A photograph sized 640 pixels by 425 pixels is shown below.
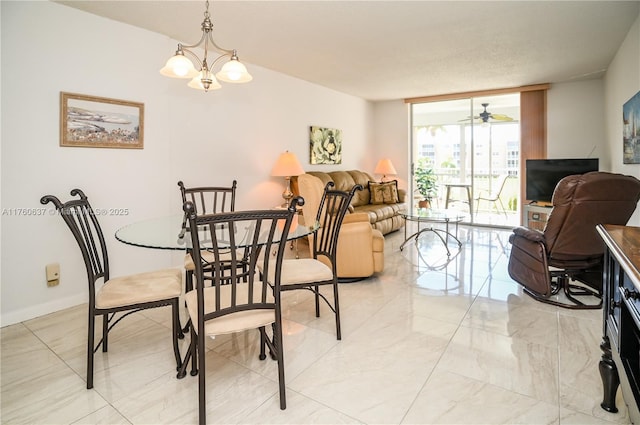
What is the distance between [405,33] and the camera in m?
3.42

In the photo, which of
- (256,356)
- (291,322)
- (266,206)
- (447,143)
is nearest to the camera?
(256,356)

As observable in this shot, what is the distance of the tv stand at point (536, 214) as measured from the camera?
500cm

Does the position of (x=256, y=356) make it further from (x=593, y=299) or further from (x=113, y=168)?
(x=593, y=299)

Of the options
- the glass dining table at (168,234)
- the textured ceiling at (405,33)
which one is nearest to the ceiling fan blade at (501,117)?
the textured ceiling at (405,33)

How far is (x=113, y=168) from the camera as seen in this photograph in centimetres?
316

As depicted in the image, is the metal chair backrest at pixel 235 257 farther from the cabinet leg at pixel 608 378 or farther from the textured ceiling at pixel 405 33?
the textured ceiling at pixel 405 33

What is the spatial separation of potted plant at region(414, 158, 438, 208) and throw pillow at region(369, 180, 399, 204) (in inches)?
54.2

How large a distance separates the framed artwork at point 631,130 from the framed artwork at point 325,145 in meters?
3.76

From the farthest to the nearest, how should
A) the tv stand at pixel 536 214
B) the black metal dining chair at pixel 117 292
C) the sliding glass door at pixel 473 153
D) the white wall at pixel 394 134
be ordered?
the white wall at pixel 394 134
the sliding glass door at pixel 473 153
the tv stand at pixel 536 214
the black metal dining chair at pixel 117 292

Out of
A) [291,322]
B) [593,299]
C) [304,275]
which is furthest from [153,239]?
[593,299]

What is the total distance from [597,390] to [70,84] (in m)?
3.98

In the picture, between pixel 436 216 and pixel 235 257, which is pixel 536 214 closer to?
pixel 436 216

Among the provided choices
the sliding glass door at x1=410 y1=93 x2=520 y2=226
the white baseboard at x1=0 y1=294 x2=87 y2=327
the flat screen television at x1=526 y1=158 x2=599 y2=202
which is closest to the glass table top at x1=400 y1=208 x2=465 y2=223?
the flat screen television at x1=526 y1=158 x2=599 y2=202

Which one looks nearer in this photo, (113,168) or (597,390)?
(597,390)
